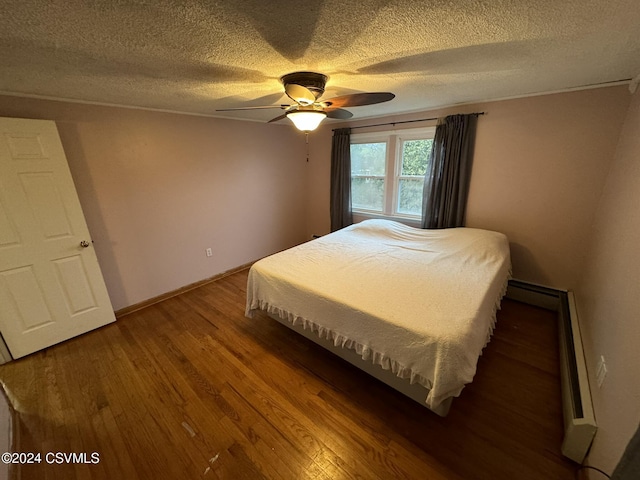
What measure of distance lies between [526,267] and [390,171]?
1989 mm

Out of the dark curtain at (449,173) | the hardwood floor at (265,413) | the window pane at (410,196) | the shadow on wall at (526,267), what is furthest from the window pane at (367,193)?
the hardwood floor at (265,413)

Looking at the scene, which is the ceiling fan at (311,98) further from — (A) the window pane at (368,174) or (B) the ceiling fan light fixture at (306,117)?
(A) the window pane at (368,174)

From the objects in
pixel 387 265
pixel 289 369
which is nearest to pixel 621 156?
pixel 387 265

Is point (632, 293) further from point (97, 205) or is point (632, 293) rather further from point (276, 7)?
point (97, 205)

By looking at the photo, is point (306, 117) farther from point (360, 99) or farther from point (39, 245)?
point (39, 245)

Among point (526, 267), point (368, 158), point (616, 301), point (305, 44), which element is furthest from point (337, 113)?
point (526, 267)

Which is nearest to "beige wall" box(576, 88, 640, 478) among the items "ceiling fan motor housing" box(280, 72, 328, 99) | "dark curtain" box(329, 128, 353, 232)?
"ceiling fan motor housing" box(280, 72, 328, 99)

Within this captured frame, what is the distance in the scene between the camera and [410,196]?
3418 mm

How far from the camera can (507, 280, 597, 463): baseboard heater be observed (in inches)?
49.1

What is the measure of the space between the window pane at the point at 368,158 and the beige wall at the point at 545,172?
2.50 ft

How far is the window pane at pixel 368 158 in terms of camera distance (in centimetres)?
356

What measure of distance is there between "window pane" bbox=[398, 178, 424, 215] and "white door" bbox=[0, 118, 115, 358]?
142 inches

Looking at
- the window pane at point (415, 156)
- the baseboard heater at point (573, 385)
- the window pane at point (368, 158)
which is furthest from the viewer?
the window pane at point (368, 158)

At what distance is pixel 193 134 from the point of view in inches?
113
